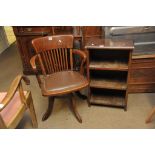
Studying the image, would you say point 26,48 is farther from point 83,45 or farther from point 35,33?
point 83,45

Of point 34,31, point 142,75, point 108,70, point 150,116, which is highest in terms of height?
point 34,31

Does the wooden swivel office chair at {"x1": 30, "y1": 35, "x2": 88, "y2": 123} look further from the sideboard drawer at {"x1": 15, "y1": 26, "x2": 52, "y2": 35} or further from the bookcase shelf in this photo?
the sideboard drawer at {"x1": 15, "y1": 26, "x2": 52, "y2": 35}

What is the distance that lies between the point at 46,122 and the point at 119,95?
2.85 ft

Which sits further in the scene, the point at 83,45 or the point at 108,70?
the point at 83,45

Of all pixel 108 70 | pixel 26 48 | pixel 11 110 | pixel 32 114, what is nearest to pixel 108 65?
pixel 108 70

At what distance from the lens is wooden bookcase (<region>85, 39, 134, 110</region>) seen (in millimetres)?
1650

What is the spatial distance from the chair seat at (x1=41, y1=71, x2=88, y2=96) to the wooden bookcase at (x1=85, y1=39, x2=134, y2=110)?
14 cm

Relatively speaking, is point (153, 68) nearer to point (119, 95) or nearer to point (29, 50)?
point (119, 95)

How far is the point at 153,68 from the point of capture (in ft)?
6.35

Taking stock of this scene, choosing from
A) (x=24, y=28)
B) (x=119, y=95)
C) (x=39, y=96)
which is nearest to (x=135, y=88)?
(x=119, y=95)

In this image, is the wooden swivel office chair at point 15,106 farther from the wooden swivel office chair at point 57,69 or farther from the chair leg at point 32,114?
the wooden swivel office chair at point 57,69

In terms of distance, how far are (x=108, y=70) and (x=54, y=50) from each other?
624 mm

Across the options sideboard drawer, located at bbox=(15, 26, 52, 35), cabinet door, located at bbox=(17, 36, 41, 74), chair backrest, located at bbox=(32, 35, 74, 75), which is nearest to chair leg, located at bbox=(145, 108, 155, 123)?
chair backrest, located at bbox=(32, 35, 74, 75)

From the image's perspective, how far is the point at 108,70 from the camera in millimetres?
1948
